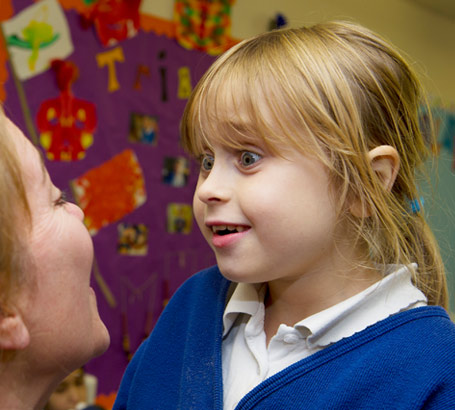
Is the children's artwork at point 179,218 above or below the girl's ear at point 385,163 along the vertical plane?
below

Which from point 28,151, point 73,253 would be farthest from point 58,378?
point 28,151

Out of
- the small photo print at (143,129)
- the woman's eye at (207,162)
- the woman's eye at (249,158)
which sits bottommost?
the small photo print at (143,129)

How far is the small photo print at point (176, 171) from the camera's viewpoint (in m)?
2.11

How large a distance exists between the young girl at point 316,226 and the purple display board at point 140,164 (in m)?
1.05

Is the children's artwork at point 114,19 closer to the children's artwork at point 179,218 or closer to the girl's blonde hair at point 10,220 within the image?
the children's artwork at point 179,218

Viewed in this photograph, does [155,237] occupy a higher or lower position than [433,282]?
lower

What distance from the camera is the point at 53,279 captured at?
72 centimetres

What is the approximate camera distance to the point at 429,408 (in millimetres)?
682

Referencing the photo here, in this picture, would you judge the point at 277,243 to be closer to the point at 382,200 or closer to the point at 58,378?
the point at 382,200

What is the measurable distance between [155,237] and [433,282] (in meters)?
1.34

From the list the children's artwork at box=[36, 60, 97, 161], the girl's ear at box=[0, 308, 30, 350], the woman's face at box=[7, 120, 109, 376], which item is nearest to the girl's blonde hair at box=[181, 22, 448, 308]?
the woman's face at box=[7, 120, 109, 376]

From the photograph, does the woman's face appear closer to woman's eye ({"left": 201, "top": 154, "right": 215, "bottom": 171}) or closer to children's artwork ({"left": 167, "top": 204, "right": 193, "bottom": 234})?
woman's eye ({"left": 201, "top": 154, "right": 215, "bottom": 171})

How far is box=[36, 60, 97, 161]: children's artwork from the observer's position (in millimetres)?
1744

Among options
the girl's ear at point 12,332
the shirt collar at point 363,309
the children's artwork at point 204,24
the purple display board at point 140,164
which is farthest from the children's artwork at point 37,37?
the shirt collar at point 363,309
